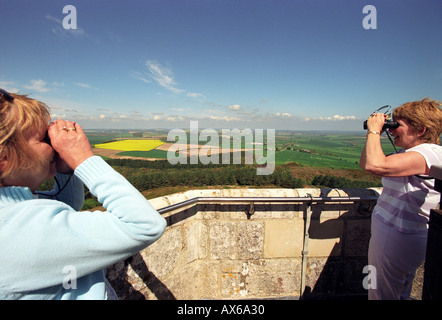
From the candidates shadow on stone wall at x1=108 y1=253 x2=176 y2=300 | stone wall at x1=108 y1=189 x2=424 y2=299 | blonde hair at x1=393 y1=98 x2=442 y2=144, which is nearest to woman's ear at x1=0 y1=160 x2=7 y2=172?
shadow on stone wall at x1=108 y1=253 x2=176 y2=300

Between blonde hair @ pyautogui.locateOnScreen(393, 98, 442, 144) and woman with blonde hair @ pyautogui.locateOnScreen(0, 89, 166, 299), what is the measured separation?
1819 mm

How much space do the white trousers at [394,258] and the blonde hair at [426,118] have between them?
0.70 metres

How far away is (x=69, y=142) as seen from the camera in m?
0.78

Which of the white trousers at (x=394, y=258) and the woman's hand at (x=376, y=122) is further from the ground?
the woman's hand at (x=376, y=122)

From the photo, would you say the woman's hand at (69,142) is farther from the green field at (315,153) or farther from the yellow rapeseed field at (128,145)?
the green field at (315,153)

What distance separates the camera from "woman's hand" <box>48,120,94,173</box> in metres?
0.77

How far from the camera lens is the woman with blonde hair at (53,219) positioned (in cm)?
59

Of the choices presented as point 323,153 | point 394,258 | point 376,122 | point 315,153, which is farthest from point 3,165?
point 315,153

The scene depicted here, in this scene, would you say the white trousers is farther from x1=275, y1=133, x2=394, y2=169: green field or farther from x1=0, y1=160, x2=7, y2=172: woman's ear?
x1=275, y1=133, x2=394, y2=169: green field

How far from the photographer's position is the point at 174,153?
28.8 metres

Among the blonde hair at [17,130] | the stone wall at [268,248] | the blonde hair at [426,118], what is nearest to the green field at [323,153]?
the stone wall at [268,248]
